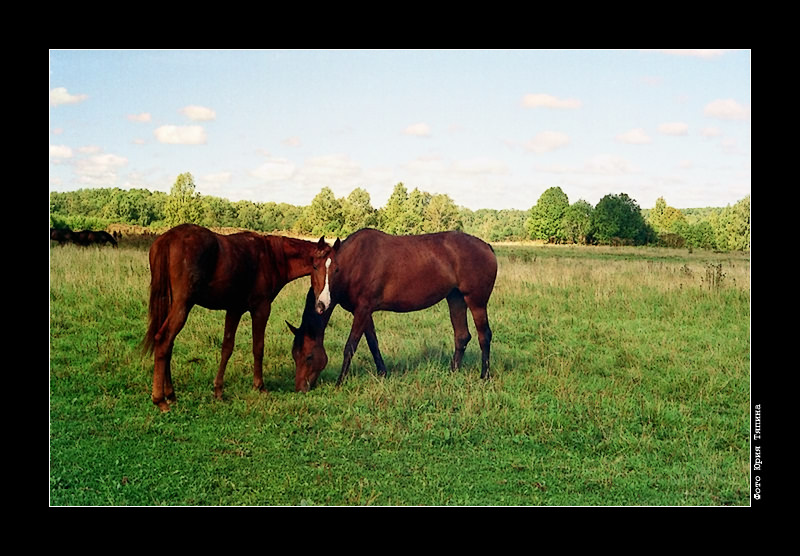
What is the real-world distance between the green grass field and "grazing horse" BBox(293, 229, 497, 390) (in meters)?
0.21

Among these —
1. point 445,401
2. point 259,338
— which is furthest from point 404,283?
point 259,338

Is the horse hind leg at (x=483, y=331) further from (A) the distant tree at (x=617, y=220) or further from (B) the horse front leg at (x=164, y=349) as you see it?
(B) the horse front leg at (x=164, y=349)

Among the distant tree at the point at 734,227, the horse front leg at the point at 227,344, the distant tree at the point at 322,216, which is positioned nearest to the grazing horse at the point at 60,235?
the horse front leg at the point at 227,344

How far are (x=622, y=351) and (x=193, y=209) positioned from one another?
16.6ft

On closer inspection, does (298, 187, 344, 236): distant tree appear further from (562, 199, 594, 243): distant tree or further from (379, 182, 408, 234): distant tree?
(562, 199, 594, 243): distant tree

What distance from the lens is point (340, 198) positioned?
7445 millimetres

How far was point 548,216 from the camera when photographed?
25.8ft

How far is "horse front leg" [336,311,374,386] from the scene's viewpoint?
6.87 m

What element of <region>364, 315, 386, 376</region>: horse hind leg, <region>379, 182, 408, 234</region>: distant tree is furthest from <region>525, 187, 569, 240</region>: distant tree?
<region>364, 315, 386, 376</region>: horse hind leg

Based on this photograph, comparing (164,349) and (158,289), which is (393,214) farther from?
(164,349)
